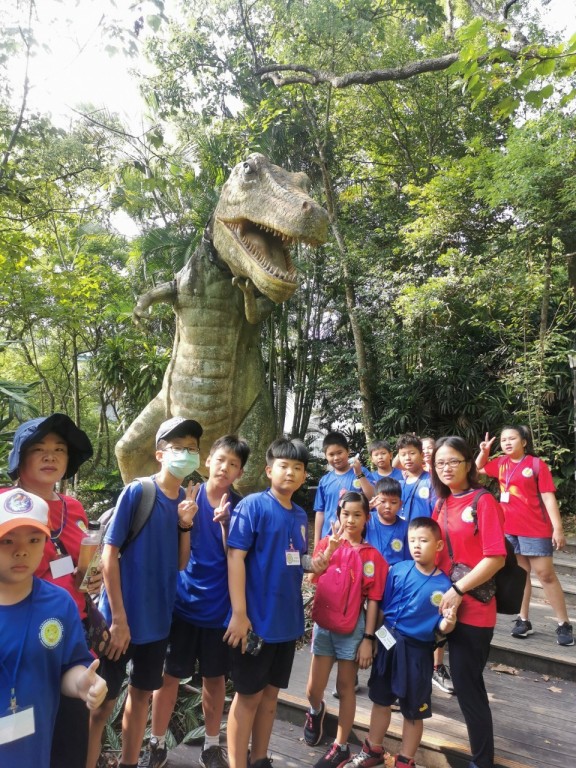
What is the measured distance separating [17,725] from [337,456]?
7.87ft

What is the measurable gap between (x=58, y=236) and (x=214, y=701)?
33.5ft

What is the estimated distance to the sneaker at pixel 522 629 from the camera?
13.3 ft

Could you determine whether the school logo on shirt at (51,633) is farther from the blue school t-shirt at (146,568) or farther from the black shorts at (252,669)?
the black shorts at (252,669)

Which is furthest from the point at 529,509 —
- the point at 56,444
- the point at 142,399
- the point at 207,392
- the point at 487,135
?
the point at 487,135

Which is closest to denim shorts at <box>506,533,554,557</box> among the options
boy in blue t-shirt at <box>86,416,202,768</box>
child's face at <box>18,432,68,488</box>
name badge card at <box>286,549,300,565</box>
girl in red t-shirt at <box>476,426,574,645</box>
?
girl in red t-shirt at <box>476,426,574,645</box>

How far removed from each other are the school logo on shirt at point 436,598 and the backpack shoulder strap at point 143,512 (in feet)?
4.40

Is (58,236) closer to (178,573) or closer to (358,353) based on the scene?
(358,353)

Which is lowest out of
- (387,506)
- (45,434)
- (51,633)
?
(51,633)

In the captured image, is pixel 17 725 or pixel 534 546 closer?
pixel 17 725

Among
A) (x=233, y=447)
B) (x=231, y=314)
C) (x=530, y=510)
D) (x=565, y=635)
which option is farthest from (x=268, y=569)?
(x=565, y=635)

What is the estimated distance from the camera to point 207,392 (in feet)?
11.5

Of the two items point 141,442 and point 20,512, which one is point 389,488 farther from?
point 20,512

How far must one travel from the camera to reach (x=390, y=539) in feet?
10.1

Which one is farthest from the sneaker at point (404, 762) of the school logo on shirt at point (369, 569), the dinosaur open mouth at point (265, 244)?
the dinosaur open mouth at point (265, 244)
